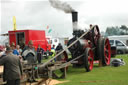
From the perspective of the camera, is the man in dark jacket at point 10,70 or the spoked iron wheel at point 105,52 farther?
the spoked iron wheel at point 105,52

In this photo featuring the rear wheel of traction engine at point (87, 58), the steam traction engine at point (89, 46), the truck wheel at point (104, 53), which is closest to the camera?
the rear wheel of traction engine at point (87, 58)

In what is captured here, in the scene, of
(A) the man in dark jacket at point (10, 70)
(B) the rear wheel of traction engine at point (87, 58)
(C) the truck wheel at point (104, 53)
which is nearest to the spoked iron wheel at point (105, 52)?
(C) the truck wheel at point (104, 53)

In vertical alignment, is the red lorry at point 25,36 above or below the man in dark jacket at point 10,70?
above

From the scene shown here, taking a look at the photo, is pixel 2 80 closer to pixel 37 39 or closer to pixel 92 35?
pixel 92 35

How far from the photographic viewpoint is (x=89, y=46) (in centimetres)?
995

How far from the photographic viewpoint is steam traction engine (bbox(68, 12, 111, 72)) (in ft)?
30.3

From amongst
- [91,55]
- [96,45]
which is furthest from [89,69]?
[96,45]

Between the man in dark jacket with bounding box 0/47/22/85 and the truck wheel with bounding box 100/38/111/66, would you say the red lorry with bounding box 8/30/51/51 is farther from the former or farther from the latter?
the man in dark jacket with bounding box 0/47/22/85

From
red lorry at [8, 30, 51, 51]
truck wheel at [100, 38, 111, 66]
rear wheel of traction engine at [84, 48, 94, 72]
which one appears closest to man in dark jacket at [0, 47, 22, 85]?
rear wheel of traction engine at [84, 48, 94, 72]

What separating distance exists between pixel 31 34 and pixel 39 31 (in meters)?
1.20

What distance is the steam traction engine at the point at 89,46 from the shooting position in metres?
9.23

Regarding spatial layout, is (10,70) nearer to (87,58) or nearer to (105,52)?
(87,58)

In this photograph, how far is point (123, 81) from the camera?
275 inches

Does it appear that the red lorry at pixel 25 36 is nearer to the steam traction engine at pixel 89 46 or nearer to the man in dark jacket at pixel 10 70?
the steam traction engine at pixel 89 46
